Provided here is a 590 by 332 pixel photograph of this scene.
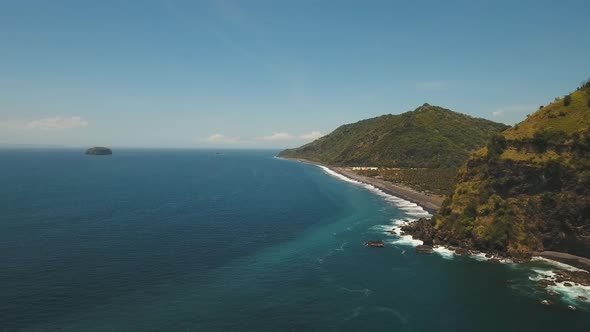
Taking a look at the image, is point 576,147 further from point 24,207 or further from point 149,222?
point 24,207

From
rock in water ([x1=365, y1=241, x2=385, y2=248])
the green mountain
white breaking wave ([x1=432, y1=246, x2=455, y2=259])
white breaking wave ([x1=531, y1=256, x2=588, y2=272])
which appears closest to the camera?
white breaking wave ([x1=531, y1=256, x2=588, y2=272])

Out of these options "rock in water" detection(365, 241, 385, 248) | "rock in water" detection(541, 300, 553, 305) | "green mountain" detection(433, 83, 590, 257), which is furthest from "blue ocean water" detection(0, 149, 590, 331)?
"green mountain" detection(433, 83, 590, 257)

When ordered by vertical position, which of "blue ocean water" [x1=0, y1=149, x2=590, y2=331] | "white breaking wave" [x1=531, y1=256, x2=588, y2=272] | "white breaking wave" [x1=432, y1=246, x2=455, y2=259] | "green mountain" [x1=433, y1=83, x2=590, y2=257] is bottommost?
"blue ocean water" [x1=0, y1=149, x2=590, y2=331]

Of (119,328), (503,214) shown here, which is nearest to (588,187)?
(503,214)

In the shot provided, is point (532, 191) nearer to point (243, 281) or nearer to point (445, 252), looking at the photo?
point (445, 252)

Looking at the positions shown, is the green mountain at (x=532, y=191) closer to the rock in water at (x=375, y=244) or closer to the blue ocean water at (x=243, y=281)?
the blue ocean water at (x=243, y=281)

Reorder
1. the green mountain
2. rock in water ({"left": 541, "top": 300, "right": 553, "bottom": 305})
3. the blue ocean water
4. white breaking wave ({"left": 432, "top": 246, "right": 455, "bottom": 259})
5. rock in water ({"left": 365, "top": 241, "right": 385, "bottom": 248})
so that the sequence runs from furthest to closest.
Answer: rock in water ({"left": 365, "top": 241, "right": 385, "bottom": 248})
white breaking wave ({"left": 432, "top": 246, "right": 455, "bottom": 259})
the green mountain
rock in water ({"left": 541, "top": 300, "right": 553, "bottom": 305})
the blue ocean water

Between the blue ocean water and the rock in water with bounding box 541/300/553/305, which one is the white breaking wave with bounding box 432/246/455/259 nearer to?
the blue ocean water

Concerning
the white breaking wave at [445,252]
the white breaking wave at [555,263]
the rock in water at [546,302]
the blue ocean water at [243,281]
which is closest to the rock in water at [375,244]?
the blue ocean water at [243,281]

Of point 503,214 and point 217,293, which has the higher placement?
point 503,214
